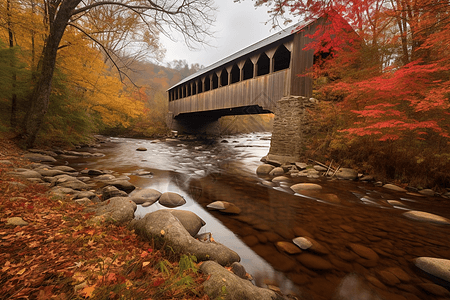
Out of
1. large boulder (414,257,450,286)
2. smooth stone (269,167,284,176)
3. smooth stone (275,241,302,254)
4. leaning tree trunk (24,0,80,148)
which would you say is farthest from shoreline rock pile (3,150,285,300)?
smooth stone (269,167,284,176)

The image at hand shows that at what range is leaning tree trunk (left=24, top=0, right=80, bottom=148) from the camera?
5.71 metres

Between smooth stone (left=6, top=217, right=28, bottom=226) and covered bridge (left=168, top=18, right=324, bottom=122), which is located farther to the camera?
covered bridge (left=168, top=18, right=324, bottom=122)

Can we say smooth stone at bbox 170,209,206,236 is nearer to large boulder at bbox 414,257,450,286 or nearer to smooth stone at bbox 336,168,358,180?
large boulder at bbox 414,257,450,286

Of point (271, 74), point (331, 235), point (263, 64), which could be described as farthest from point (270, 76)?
point (331, 235)

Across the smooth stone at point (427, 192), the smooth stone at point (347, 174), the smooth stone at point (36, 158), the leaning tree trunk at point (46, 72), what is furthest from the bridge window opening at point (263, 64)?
the smooth stone at point (36, 158)

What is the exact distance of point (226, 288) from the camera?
147cm

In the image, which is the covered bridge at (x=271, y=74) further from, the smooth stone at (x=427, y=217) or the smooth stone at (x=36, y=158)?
the smooth stone at (x=36, y=158)

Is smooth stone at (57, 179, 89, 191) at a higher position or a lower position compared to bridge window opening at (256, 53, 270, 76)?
lower

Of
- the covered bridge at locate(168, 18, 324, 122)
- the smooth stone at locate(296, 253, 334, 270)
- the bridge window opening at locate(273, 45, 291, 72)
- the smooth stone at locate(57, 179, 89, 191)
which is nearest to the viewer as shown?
the smooth stone at locate(296, 253, 334, 270)

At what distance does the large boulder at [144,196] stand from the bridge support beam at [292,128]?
5.81 meters

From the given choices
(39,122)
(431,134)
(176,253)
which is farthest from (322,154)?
(39,122)

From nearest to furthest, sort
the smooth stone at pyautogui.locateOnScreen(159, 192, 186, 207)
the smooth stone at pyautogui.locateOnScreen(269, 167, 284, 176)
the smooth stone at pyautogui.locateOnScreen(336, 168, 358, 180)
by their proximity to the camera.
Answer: the smooth stone at pyautogui.locateOnScreen(159, 192, 186, 207)
the smooth stone at pyautogui.locateOnScreen(336, 168, 358, 180)
the smooth stone at pyautogui.locateOnScreen(269, 167, 284, 176)

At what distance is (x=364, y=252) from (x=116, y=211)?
3558mm

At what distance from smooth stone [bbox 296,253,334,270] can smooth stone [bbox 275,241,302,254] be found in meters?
0.09
